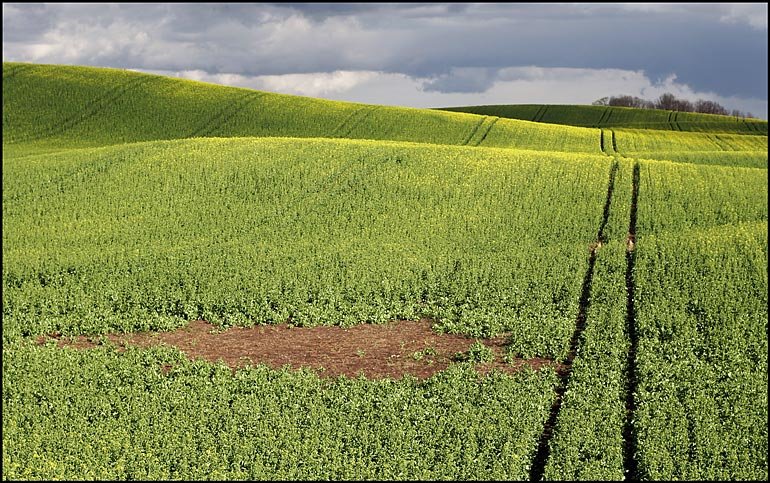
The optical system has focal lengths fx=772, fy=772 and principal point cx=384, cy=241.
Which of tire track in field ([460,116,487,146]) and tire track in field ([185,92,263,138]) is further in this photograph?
tire track in field ([185,92,263,138])

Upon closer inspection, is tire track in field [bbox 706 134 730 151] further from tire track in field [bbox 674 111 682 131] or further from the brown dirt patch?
the brown dirt patch

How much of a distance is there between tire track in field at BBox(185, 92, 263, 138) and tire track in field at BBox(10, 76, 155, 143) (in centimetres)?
901

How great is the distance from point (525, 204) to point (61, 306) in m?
19.3

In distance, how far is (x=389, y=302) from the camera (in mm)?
24500

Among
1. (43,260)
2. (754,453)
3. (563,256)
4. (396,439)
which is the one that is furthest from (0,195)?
(754,453)

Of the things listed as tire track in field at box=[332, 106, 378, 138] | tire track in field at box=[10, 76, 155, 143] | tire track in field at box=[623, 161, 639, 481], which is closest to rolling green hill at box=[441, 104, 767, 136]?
tire track in field at box=[332, 106, 378, 138]

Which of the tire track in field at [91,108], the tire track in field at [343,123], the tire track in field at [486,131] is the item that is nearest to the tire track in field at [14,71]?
the tire track in field at [91,108]

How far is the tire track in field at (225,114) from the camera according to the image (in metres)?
59.7

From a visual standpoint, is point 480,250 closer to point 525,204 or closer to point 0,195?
point 525,204

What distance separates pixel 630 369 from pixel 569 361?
5.06ft

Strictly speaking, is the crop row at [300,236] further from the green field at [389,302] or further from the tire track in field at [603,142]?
the tire track in field at [603,142]

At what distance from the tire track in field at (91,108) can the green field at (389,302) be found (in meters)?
17.1

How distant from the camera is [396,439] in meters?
15.3

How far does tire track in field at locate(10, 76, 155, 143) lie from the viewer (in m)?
58.3
